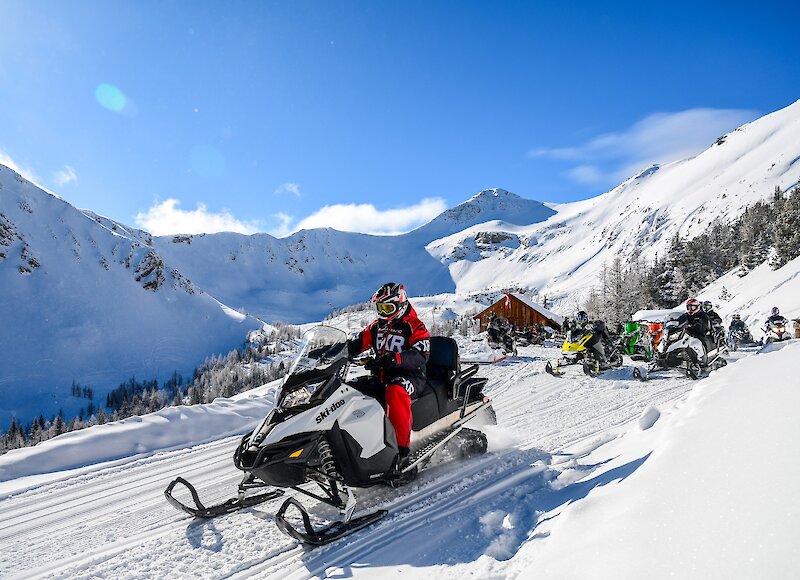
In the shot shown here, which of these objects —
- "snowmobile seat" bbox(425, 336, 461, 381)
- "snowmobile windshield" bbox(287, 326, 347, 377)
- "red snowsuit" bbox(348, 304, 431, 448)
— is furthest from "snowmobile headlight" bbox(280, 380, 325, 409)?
"snowmobile seat" bbox(425, 336, 461, 381)

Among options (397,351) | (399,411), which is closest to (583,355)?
(397,351)

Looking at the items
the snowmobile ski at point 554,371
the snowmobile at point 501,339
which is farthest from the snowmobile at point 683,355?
the snowmobile at point 501,339

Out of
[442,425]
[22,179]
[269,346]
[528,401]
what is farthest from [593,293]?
[22,179]

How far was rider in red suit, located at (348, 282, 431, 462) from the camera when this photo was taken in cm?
416

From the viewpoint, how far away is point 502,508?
3740mm

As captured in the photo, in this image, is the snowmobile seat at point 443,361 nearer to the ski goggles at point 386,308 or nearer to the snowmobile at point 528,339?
the ski goggles at point 386,308

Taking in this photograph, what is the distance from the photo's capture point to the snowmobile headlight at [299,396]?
358cm

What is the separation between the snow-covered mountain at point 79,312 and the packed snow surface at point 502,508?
119083 mm

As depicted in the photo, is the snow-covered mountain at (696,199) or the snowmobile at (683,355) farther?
the snow-covered mountain at (696,199)

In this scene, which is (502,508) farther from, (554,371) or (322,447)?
(554,371)

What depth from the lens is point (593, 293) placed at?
62625 millimetres

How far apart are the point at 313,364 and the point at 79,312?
6516 inches

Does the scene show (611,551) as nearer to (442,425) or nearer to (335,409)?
(335,409)

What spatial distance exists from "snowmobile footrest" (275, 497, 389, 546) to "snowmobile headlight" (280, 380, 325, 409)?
27.3 inches
